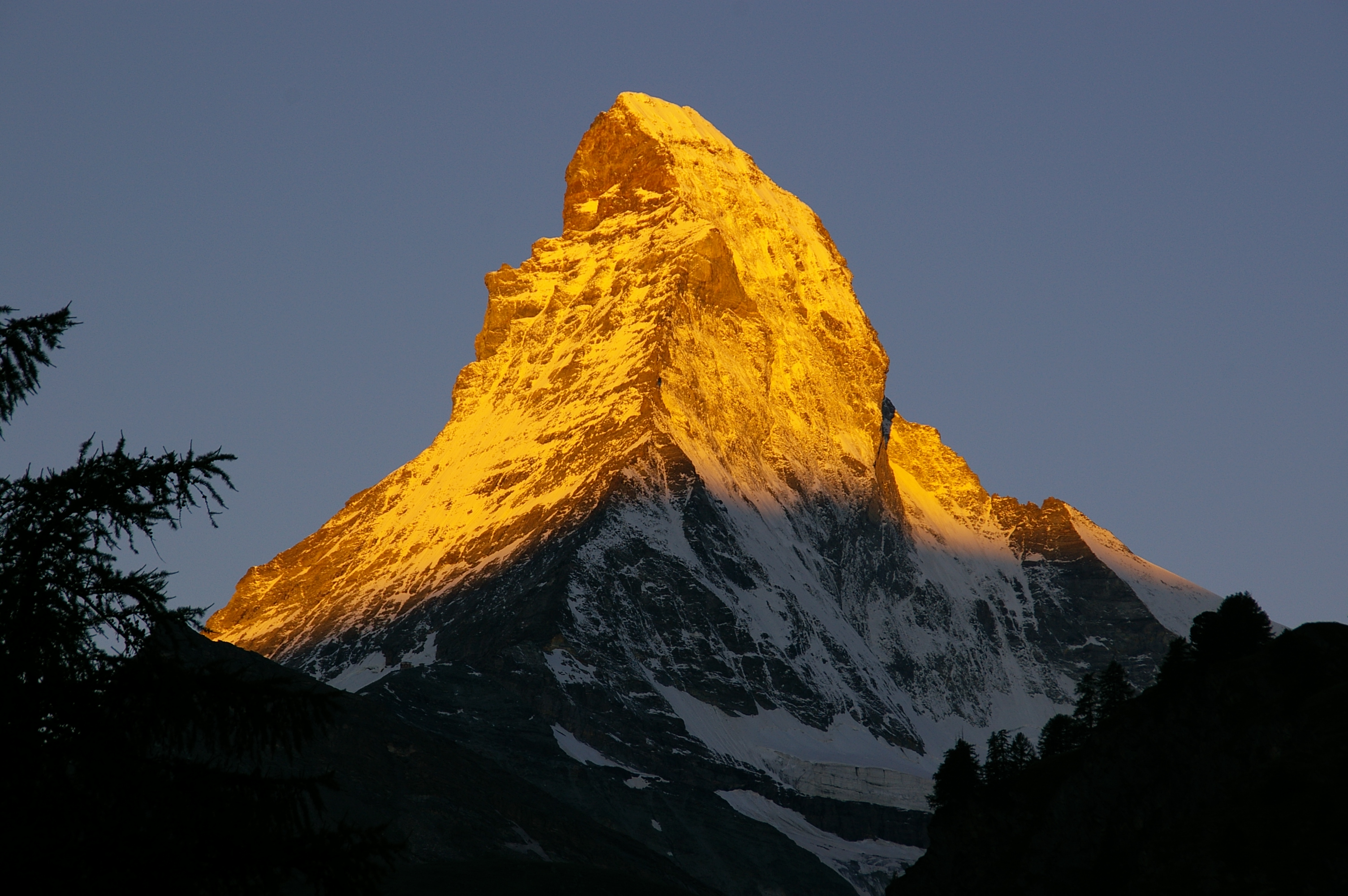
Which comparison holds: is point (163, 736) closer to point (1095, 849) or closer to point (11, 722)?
point (11, 722)

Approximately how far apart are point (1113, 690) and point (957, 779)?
47.8 feet

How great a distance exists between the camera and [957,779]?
12144 centimetres

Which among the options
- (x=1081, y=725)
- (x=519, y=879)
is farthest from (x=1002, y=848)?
(x=519, y=879)

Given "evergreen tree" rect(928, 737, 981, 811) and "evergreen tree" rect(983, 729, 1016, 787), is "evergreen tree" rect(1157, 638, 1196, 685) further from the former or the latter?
"evergreen tree" rect(928, 737, 981, 811)

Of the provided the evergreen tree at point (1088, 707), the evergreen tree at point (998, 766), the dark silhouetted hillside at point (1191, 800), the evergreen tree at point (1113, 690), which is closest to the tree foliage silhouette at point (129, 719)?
the dark silhouetted hillside at point (1191, 800)

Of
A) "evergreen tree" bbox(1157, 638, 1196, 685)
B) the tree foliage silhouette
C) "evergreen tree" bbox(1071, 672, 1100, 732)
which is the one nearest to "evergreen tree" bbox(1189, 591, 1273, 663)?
"evergreen tree" bbox(1157, 638, 1196, 685)

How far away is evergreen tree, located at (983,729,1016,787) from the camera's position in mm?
117312

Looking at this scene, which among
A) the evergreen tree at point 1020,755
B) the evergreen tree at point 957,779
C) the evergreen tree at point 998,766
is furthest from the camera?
the evergreen tree at point 1020,755

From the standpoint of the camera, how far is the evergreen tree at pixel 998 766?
385 ft

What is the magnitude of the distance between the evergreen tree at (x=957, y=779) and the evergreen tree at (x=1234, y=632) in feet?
61.5

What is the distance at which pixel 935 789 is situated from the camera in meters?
129

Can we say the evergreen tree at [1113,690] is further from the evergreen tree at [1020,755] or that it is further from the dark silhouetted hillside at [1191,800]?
the dark silhouetted hillside at [1191,800]

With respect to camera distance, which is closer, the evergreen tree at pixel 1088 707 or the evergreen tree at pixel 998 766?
the evergreen tree at pixel 998 766

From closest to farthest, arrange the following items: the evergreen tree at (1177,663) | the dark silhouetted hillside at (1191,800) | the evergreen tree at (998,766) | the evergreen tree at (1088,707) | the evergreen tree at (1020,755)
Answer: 1. the dark silhouetted hillside at (1191,800)
2. the evergreen tree at (1177,663)
3. the evergreen tree at (998,766)
4. the evergreen tree at (1020,755)
5. the evergreen tree at (1088,707)
